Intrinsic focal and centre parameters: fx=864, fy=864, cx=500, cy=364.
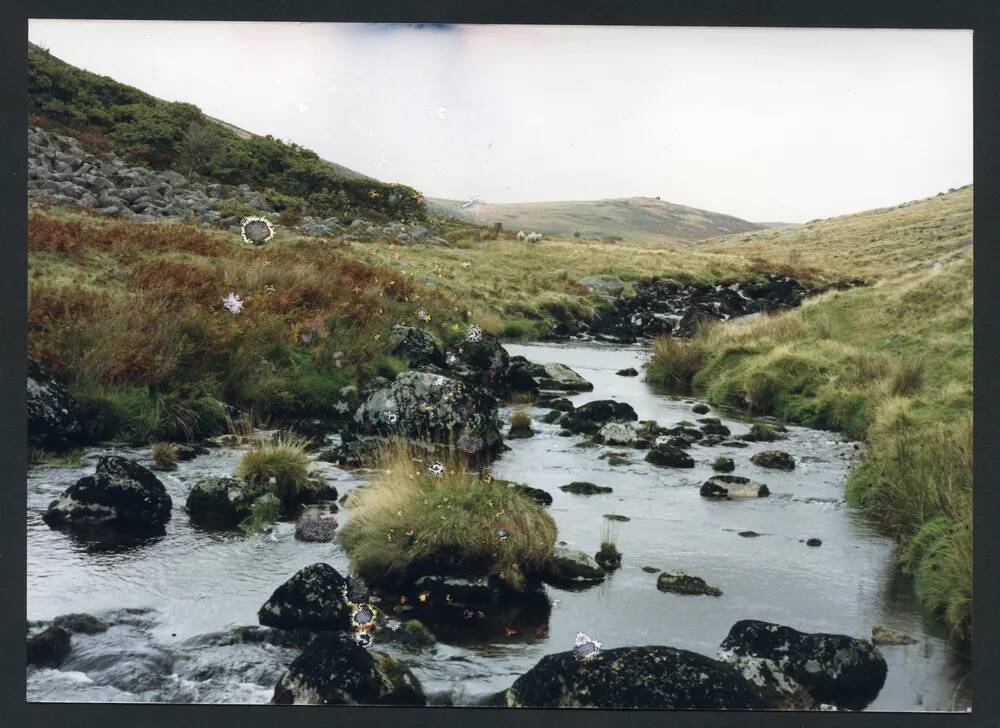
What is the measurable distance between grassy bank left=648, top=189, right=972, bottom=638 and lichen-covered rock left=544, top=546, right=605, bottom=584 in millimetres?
2474

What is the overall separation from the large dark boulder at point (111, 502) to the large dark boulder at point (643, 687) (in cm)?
352

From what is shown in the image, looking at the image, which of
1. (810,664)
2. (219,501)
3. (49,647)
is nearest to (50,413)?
(219,501)

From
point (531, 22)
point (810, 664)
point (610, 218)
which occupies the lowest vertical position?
point (810, 664)

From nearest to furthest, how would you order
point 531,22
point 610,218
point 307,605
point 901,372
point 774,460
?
point 307,605
point 531,22
point 901,372
point 610,218
point 774,460

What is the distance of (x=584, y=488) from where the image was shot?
324 inches

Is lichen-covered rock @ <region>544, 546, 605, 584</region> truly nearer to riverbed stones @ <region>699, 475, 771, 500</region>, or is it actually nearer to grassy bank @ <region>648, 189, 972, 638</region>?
riverbed stones @ <region>699, 475, 771, 500</region>

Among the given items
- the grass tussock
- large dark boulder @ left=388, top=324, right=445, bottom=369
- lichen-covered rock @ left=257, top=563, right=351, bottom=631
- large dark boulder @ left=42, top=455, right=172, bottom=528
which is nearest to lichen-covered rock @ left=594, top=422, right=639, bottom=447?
large dark boulder @ left=388, top=324, right=445, bottom=369

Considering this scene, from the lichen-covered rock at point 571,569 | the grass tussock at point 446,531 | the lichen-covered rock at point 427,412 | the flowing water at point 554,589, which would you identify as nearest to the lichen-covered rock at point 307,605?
the flowing water at point 554,589

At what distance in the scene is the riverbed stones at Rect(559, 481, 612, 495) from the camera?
813 cm

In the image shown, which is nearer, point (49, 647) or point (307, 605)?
point (49, 647)

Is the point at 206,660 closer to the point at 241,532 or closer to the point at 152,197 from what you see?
the point at 241,532

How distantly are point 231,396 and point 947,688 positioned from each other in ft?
23.5

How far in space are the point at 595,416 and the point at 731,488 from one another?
5.76 feet

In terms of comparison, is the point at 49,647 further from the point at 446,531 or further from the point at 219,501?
the point at 446,531
